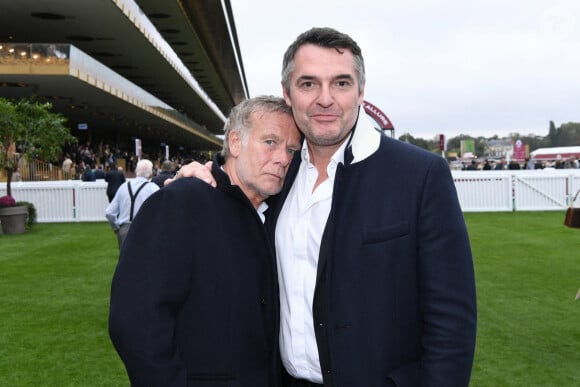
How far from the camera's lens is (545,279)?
9.68m

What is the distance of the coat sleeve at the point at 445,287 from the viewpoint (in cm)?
224

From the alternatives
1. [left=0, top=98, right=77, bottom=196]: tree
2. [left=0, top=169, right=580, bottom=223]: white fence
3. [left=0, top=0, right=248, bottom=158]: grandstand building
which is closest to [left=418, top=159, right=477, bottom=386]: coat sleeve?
[left=0, top=98, right=77, bottom=196]: tree

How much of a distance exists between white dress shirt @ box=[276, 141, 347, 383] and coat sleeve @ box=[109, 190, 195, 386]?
0.40 m

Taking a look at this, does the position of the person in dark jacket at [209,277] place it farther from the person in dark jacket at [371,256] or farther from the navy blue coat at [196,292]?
the person in dark jacket at [371,256]

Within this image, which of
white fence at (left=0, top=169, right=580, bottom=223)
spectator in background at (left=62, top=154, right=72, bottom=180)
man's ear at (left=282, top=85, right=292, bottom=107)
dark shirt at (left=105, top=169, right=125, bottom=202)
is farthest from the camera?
spectator in background at (left=62, top=154, right=72, bottom=180)

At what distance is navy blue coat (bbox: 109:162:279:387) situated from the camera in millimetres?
2338

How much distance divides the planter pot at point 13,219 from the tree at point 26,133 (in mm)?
1363

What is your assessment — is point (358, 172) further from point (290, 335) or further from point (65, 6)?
point (65, 6)

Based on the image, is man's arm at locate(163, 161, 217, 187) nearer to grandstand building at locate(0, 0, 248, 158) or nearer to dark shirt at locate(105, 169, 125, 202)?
dark shirt at locate(105, 169, 125, 202)

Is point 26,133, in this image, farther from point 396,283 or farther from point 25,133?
point 396,283

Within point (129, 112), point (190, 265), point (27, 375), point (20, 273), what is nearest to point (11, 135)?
point (20, 273)

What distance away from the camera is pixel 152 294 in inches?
92.0

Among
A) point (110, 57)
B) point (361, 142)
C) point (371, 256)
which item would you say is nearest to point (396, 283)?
point (371, 256)

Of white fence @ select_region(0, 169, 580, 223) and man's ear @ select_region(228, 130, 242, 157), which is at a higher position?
man's ear @ select_region(228, 130, 242, 157)
